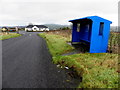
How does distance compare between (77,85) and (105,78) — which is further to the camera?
(105,78)

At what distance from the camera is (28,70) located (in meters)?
4.49

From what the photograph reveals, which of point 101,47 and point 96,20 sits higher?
point 96,20

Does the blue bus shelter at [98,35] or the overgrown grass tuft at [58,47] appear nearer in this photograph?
the blue bus shelter at [98,35]

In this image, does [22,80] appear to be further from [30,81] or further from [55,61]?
[55,61]

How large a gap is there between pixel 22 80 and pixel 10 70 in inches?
52.2

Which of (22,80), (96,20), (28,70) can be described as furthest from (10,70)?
(96,20)

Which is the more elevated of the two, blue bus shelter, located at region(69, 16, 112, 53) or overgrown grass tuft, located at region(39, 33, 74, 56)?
blue bus shelter, located at region(69, 16, 112, 53)

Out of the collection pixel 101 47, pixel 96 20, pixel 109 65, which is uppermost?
pixel 96 20

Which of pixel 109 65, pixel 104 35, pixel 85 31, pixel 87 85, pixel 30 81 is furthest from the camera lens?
pixel 85 31

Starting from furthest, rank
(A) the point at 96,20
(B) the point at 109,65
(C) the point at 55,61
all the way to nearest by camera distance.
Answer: (A) the point at 96,20 < (C) the point at 55,61 < (B) the point at 109,65

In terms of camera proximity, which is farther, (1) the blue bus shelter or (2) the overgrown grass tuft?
(2) the overgrown grass tuft

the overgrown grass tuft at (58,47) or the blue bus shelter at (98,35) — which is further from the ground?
the blue bus shelter at (98,35)

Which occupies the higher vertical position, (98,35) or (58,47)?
(98,35)

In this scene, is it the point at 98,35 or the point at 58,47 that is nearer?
the point at 98,35
